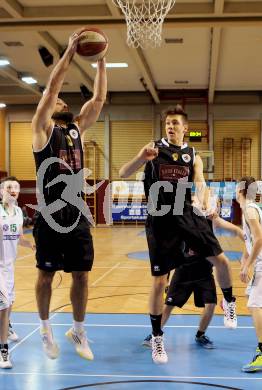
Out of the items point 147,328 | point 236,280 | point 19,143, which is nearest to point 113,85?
point 19,143

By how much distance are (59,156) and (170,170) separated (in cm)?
121

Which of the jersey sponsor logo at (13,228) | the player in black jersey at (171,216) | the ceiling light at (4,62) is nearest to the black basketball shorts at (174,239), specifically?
the player in black jersey at (171,216)

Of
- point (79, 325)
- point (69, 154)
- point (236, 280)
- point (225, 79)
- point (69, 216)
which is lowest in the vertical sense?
point (236, 280)

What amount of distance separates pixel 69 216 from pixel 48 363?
1628 millimetres

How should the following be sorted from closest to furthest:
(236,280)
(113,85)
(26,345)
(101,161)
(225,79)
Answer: (26,345)
(236,280)
(225,79)
(113,85)
(101,161)

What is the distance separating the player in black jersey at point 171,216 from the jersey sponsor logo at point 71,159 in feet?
2.59

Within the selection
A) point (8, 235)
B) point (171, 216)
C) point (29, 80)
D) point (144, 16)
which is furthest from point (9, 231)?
point (29, 80)

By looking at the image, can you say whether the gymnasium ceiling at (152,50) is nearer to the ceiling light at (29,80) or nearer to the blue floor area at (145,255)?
the ceiling light at (29,80)

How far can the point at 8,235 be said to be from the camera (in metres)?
5.62

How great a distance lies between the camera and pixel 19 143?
24.0m

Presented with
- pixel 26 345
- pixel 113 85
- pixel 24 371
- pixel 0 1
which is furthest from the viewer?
pixel 113 85

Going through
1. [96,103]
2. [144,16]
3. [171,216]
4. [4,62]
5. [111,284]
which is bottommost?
[111,284]

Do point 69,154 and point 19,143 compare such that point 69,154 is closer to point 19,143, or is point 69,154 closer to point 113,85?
point 113,85
